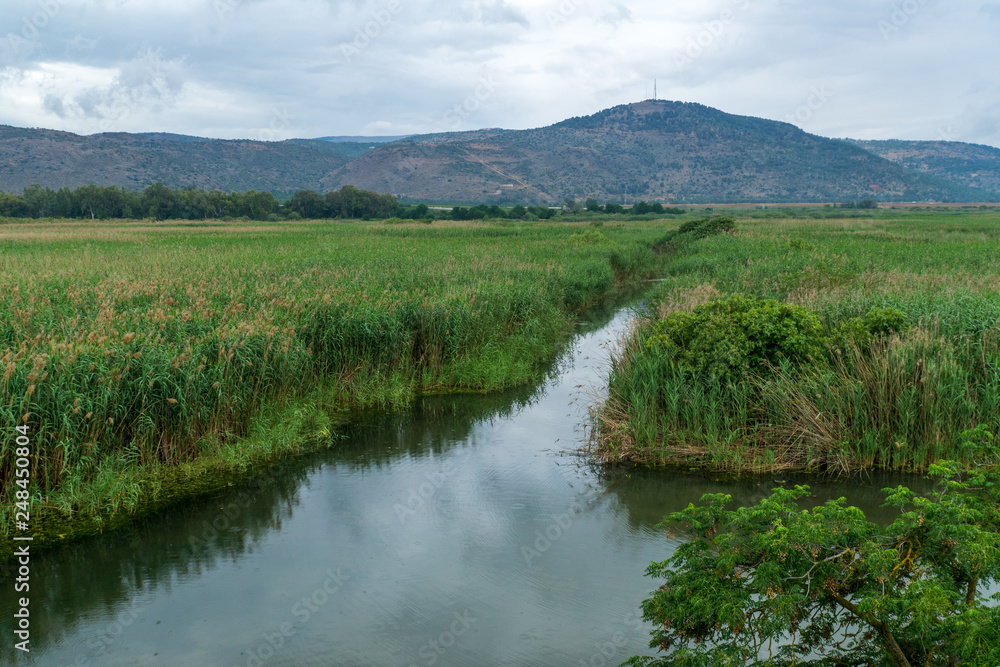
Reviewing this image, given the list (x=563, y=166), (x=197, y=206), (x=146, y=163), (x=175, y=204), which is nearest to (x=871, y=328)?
(x=197, y=206)

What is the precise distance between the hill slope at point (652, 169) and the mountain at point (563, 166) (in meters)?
0.27

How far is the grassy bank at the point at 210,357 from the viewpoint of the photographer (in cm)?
717

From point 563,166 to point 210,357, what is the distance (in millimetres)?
152212

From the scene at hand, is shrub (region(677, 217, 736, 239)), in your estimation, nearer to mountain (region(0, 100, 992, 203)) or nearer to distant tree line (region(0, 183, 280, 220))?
distant tree line (region(0, 183, 280, 220))

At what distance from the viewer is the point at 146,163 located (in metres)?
135

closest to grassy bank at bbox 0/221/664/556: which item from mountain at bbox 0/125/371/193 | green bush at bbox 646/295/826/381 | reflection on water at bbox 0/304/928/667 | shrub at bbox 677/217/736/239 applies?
reflection on water at bbox 0/304/928/667

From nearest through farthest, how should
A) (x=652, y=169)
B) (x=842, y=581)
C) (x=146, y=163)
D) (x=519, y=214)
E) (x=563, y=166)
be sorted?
(x=842, y=581), (x=519, y=214), (x=146, y=163), (x=563, y=166), (x=652, y=169)

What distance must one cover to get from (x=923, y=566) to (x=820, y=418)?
194 inches

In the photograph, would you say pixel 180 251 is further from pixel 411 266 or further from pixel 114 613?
pixel 114 613

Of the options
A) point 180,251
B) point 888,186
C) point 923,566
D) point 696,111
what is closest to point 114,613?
point 923,566

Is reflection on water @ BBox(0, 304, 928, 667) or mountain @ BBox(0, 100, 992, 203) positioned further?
mountain @ BBox(0, 100, 992, 203)

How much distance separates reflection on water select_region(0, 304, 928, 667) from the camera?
517 cm

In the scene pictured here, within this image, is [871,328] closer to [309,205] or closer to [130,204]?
[309,205]

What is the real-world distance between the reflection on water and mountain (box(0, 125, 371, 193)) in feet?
441
